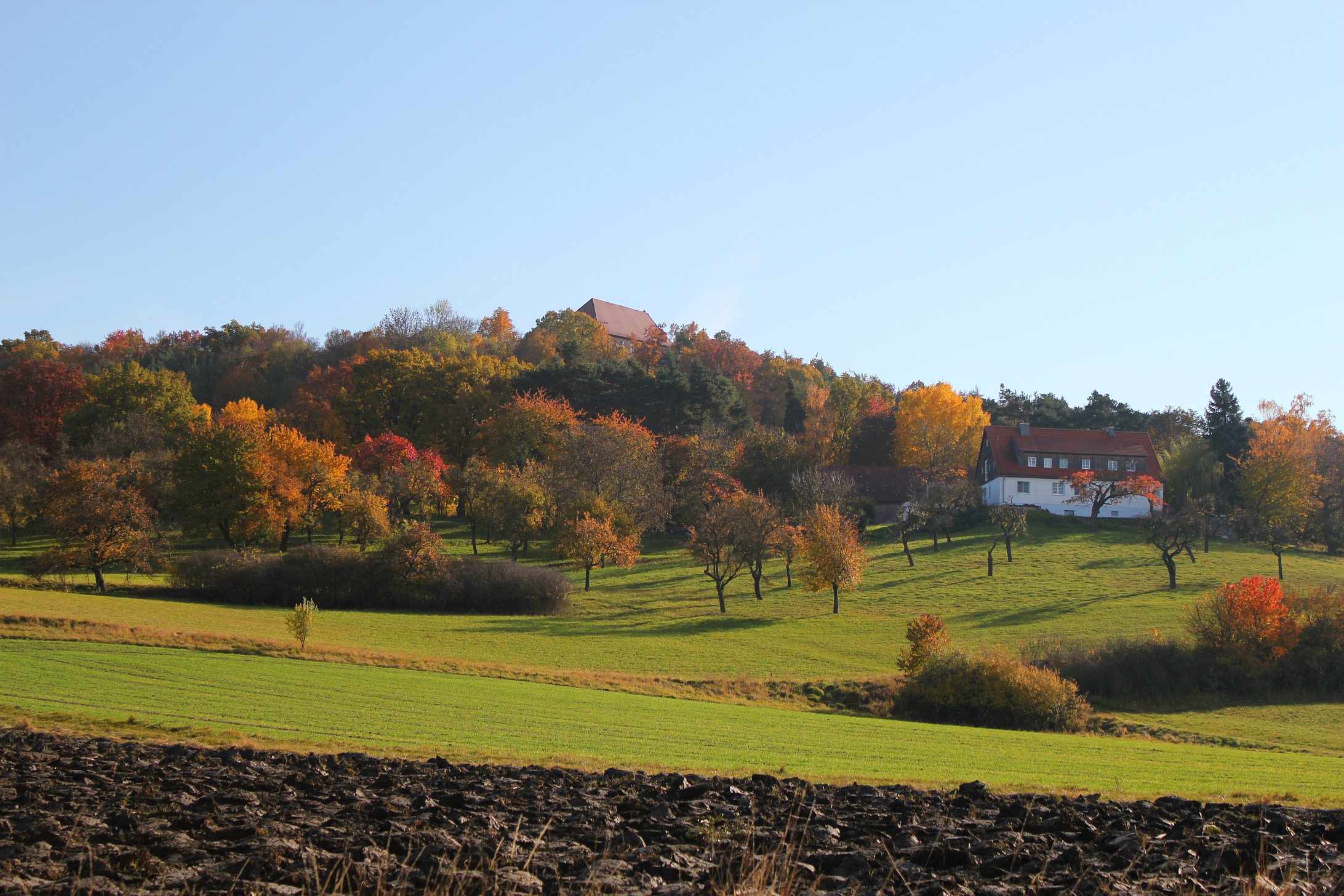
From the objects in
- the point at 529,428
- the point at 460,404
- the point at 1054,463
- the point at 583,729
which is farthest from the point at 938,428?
the point at 583,729

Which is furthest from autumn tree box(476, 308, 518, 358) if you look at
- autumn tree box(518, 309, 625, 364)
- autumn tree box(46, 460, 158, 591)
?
autumn tree box(46, 460, 158, 591)

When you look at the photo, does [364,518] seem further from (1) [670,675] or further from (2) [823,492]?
(1) [670,675]

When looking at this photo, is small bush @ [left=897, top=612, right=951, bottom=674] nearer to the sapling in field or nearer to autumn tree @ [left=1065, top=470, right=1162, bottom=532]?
the sapling in field

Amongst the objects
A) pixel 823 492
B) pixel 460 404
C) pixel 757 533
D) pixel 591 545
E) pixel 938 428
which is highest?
pixel 460 404

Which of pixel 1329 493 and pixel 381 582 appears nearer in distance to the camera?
pixel 381 582

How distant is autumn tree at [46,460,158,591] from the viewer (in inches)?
2090

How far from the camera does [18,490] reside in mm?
65500

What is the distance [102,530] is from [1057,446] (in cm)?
7406

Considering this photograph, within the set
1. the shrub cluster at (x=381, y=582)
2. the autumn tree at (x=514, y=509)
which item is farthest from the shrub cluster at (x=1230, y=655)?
the autumn tree at (x=514, y=509)

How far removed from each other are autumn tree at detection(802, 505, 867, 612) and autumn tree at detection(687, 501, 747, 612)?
12.9 feet

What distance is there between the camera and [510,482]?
69688 mm

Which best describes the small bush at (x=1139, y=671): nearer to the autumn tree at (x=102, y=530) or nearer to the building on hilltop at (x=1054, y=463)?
the building on hilltop at (x=1054, y=463)

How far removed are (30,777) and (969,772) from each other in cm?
1594

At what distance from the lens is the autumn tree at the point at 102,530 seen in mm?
53094
